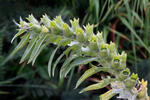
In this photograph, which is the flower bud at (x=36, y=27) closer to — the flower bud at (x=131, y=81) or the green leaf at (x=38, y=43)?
the green leaf at (x=38, y=43)

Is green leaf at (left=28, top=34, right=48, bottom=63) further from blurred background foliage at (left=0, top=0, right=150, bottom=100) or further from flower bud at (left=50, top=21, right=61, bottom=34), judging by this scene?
blurred background foliage at (left=0, top=0, right=150, bottom=100)

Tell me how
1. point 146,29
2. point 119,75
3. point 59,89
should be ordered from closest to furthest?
point 119,75, point 146,29, point 59,89

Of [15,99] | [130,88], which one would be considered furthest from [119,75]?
[15,99]

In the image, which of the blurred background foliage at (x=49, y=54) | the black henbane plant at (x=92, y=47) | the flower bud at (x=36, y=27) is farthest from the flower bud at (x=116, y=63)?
the blurred background foliage at (x=49, y=54)

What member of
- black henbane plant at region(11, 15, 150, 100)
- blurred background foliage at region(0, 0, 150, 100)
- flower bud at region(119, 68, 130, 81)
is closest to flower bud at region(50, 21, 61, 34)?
black henbane plant at region(11, 15, 150, 100)

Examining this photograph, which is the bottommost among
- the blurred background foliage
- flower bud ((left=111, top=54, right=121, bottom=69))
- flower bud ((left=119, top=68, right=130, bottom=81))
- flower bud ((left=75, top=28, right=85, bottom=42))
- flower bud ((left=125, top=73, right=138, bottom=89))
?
flower bud ((left=125, top=73, right=138, bottom=89))

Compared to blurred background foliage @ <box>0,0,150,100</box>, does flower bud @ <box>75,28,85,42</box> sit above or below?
below

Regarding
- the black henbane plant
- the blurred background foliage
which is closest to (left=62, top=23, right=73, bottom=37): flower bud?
the black henbane plant

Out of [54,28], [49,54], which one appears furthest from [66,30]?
[49,54]

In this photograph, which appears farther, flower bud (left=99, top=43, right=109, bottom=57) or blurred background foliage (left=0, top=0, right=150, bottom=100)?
blurred background foliage (left=0, top=0, right=150, bottom=100)

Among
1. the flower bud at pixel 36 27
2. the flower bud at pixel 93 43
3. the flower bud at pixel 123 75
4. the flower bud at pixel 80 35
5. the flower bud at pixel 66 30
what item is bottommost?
the flower bud at pixel 123 75

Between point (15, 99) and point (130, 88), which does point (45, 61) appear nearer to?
point (15, 99)
